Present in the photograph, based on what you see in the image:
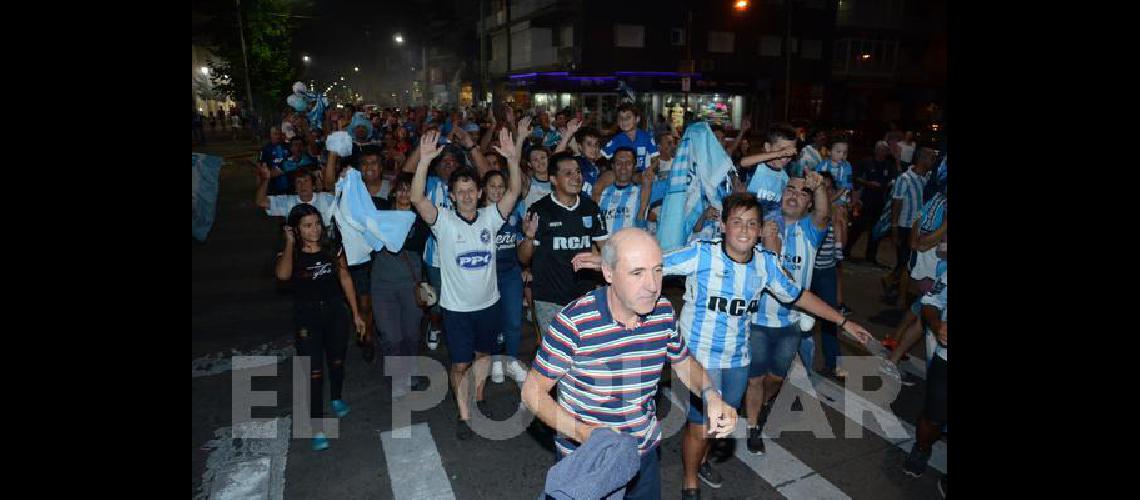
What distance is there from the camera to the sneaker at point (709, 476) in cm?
446

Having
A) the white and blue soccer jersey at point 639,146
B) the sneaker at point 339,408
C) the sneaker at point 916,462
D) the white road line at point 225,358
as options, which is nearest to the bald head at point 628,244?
the sneaker at point 916,462

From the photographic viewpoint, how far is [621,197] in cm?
692

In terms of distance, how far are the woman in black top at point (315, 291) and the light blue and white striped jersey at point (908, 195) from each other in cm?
722

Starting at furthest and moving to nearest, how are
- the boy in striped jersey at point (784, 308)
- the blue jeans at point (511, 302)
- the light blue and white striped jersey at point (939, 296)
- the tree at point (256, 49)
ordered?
the tree at point (256, 49) < the blue jeans at point (511, 302) < the boy in striped jersey at point (784, 308) < the light blue and white striped jersey at point (939, 296)

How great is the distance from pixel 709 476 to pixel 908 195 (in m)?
5.99

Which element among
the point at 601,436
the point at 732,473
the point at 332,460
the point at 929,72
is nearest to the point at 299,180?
the point at 332,460

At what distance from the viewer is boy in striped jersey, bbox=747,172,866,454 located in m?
4.59

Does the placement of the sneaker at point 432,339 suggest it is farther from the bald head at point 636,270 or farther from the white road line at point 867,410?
the bald head at point 636,270

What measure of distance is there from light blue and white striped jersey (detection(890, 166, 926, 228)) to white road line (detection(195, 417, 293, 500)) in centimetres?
782

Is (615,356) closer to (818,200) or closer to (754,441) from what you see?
(754,441)

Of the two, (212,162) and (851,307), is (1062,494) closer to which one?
(851,307)

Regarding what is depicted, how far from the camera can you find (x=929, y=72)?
154ft

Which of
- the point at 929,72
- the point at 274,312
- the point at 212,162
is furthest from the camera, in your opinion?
the point at 929,72

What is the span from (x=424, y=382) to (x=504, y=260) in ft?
5.01
